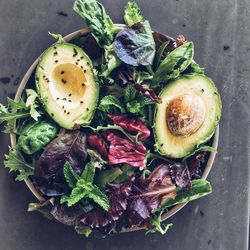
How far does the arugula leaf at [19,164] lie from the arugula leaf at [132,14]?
40cm

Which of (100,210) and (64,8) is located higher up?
(64,8)

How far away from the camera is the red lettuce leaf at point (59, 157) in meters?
1.36

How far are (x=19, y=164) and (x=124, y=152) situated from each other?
0.25m

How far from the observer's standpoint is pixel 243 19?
5.23ft

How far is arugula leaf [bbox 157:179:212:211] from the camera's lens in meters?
1.41

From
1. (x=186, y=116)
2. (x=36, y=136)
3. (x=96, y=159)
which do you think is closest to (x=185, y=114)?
(x=186, y=116)

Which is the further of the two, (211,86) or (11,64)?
(11,64)

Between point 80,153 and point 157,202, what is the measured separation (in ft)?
0.68

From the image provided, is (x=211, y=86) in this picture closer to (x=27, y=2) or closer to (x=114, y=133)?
(x=114, y=133)

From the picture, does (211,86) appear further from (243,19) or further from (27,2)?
(27,2)

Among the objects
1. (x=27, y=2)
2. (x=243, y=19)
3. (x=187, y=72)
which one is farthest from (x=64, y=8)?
(x=243, y=19)

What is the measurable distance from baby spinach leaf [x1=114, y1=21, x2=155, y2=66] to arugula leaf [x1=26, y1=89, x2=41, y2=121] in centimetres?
21

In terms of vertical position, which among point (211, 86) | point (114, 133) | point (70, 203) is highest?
point (211, 86)

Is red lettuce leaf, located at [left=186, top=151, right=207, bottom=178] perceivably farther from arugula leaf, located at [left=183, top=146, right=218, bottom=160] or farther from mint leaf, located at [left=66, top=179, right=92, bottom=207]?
mint leaf, located at [left=66, top=179, right=92, bottom=207]
